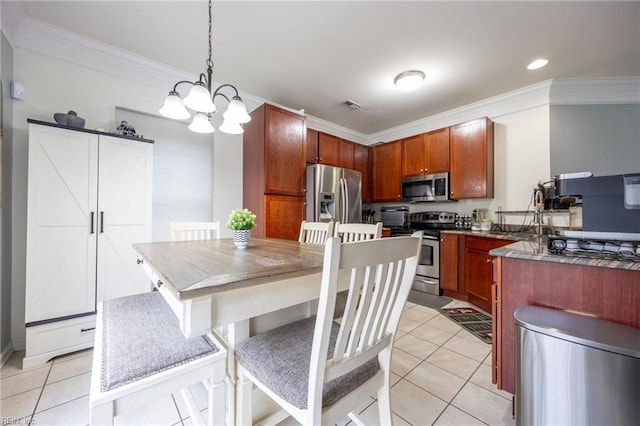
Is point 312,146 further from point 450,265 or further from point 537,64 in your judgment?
point 537,64

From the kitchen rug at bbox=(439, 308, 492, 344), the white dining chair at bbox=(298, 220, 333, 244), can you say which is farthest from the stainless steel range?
the white dining chair at bbox=(298, 220, 333, 244)

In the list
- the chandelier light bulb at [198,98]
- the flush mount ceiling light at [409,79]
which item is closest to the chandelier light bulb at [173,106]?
the chandelier light bulb at [198,98]

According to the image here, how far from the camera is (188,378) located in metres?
0.90

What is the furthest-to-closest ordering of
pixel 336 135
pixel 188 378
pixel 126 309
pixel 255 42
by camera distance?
pixel 336 135
pixel 255 42
pixel 126 309
pixel 188 378

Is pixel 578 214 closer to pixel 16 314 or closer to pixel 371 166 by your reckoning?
pixel 371 166

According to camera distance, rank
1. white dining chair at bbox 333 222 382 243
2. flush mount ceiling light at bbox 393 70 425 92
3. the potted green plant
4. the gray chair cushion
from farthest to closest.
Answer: flush mount ceiling light at bbox 393 70 425 92 < white dining chair at bbox 333 222 382 243 < the potted green plant < the gray chair cushion

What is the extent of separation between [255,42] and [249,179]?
1.40 meters

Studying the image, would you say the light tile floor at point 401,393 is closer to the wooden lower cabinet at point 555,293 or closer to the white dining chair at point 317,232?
the wooden lower cabinet at point 555,293

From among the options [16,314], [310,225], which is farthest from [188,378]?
[16,314]

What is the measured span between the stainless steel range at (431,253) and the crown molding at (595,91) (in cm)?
176

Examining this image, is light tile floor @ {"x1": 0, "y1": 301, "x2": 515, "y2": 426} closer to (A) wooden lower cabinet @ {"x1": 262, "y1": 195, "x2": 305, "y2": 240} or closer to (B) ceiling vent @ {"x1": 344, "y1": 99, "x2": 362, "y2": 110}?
(A) wooden lower cabinet @ {"x1": 262, "y1": 195, "x2": 305, "y2": 240}

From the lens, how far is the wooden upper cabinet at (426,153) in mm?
3504

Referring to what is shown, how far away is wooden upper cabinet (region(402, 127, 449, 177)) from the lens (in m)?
3.50

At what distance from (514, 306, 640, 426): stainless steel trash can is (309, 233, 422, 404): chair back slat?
618 millimetres
